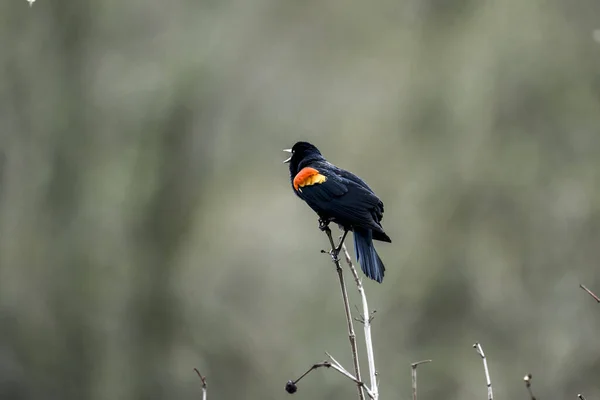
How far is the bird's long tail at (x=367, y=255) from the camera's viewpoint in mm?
1411

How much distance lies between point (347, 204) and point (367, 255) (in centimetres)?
14

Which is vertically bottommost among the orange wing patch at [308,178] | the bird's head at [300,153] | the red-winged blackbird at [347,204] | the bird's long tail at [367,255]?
the bird's long tail at [367,255]

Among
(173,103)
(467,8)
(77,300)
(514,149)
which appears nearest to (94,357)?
(77,300)

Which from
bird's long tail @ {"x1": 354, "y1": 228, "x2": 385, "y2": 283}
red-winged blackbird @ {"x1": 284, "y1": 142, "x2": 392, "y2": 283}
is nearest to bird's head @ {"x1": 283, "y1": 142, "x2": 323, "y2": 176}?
red-winged blackbird @ {"x1": 284, "y1": 142, "x2": 392, "y2": 283}

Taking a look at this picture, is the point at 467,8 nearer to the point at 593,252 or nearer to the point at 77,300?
the point at 593,252

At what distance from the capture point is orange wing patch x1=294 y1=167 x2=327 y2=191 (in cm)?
163

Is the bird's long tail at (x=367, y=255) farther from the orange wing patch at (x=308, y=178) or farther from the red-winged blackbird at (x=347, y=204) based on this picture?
the orange wing patch at (x=308, y=178)

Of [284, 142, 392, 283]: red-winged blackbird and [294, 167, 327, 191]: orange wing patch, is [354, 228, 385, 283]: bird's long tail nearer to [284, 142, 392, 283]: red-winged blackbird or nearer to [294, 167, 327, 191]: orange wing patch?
[284, 142, 392, 283]: red-winged blackbird

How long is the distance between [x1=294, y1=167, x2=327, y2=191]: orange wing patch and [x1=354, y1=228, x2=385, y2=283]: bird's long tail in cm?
18

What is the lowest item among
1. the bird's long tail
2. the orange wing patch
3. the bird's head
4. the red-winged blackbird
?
the bird's long tail

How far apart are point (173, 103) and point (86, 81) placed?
1.90 feet

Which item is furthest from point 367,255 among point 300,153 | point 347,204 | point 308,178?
point 300,153

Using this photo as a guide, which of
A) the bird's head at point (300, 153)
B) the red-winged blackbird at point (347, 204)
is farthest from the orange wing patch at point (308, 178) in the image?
the bird's head at point (300, 153)

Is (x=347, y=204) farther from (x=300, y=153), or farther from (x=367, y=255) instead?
(x=300, y=153)
